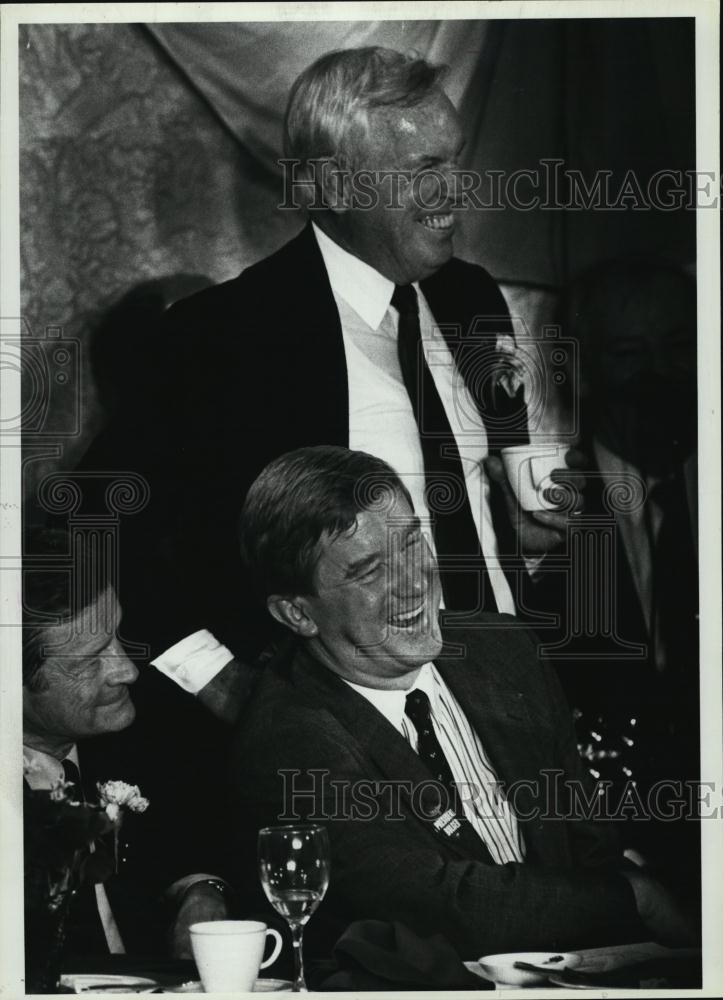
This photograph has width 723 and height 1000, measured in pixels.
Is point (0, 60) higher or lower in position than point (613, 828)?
higher

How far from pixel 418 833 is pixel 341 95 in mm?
1188

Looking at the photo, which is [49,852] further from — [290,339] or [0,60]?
[0,60]

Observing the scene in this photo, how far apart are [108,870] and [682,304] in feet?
4.21

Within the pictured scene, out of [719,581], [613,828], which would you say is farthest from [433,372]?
[613,828]

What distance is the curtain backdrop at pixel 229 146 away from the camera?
7.86 ft

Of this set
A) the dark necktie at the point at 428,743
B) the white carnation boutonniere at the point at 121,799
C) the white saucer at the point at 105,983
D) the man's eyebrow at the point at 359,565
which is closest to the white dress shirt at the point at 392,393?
the man's eyebrow at the point at 359,565

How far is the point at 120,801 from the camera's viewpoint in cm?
234

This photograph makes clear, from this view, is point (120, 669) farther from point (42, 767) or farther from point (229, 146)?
point (229, 146)

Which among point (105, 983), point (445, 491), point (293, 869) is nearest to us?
point (293, 869)

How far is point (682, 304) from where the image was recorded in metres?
2.44

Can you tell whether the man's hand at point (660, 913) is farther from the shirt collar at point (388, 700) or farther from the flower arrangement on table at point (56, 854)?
the flower arrangement on table at point (56, 854)

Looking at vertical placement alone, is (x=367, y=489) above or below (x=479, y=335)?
below

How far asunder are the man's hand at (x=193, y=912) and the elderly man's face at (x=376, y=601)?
40cm

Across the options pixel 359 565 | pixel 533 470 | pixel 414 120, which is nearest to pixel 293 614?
pixel 359 565
